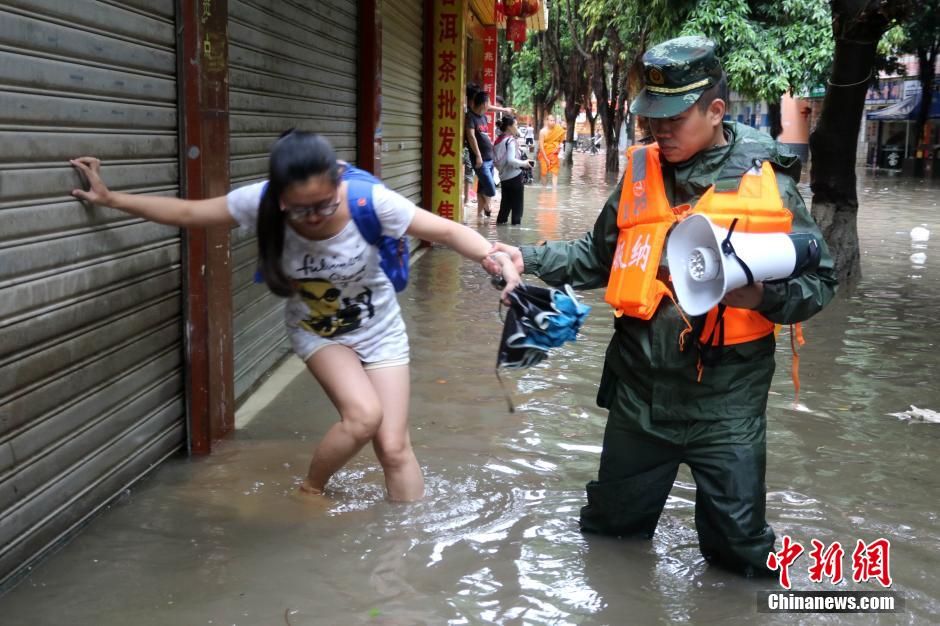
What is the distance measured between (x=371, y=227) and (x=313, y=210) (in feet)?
1.10

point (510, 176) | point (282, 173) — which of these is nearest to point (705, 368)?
point (282, 173)

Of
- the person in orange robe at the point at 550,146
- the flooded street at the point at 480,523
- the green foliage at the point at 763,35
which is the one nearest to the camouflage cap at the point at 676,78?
the flooded street at the point at 480,523

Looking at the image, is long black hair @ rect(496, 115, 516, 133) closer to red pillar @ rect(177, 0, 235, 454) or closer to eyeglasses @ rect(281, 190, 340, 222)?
red pillar @ rect(177, 0, 235, 454)

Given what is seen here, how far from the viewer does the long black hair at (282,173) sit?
11.1 ft

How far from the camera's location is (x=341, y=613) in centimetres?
340

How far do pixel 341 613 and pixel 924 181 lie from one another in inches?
1287

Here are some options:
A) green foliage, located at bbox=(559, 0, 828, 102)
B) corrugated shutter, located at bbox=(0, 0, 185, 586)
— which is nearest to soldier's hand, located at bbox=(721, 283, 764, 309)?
corrugated shutter, located at bbox=(0, 0, 185, 586)

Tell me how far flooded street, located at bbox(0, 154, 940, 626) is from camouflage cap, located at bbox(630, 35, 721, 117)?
5.51 feet

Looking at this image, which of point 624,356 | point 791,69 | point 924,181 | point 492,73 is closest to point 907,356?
point 624,356

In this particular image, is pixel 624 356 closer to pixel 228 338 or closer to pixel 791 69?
pixel 228 338

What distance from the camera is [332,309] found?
397 centimetres

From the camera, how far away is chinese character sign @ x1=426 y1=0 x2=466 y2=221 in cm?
1364

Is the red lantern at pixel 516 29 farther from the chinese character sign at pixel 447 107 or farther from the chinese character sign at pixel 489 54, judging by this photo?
the chinese character sign at pixel 447 107

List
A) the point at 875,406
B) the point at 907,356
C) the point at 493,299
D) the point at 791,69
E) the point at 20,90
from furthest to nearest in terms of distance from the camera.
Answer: the point at 791,69 → the point at 493,299 → the point at 907,356 → the point at 875,406 → the point at 20,90
